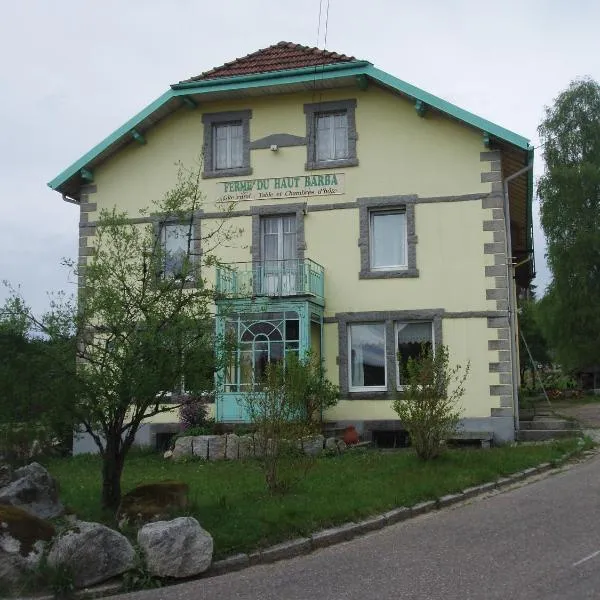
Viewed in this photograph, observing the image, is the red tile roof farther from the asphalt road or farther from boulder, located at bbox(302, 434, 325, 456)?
the asphalt road

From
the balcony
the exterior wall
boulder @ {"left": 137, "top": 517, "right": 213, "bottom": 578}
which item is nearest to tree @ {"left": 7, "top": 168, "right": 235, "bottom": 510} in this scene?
boulder @ {"left": 137, "top": 517, "right": 213, "bottom": 578}

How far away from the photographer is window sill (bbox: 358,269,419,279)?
58.6ft

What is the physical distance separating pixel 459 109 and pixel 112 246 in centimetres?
1018

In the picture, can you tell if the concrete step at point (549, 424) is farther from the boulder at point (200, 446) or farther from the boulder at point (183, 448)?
the boulder at point (183, 448)

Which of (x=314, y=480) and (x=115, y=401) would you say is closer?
(x=115, y=401)

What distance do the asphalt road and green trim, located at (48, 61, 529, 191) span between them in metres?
9.65

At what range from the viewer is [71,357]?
873cm

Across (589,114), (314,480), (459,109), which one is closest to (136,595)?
(314,480)

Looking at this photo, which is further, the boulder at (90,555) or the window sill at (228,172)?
the window sill at (228,172)

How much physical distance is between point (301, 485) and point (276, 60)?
1150cm

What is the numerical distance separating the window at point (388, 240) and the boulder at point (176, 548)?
11.4 metres

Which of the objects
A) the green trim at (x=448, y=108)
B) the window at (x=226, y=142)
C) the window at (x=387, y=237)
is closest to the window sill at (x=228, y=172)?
the window at (x=226, y=142)

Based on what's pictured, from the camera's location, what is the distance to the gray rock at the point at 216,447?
15.9 m

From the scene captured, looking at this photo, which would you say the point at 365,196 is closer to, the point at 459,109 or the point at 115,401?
the point at 459,109
